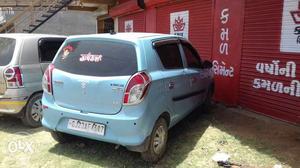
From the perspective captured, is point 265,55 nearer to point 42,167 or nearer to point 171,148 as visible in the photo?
point 171,148

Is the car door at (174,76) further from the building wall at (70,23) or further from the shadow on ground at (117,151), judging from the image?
the building wall at (70,23)

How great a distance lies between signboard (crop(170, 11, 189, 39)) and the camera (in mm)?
9531

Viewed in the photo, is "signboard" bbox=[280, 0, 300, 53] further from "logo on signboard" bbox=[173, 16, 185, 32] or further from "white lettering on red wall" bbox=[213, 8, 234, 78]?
"logo on signboard" bbox=[173, 16, 185, 32]

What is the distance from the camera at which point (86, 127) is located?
14.4 ft

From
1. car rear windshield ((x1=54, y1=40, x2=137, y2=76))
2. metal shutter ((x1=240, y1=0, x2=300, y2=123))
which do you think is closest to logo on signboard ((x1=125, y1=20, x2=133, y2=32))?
metal shutter ((x1=240, y1=0, x2=300, y2=123))

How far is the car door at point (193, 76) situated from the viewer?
5.73 meters

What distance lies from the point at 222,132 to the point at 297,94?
1502 mm

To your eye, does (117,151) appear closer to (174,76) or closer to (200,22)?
(174,76)

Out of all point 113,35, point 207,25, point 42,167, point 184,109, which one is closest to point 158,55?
point 113,35

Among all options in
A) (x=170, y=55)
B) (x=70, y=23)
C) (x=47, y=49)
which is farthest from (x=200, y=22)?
(x=70, y=23)

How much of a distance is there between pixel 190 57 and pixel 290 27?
1.84 meters

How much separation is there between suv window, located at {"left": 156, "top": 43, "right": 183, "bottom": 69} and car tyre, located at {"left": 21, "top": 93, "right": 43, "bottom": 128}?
8.78ft

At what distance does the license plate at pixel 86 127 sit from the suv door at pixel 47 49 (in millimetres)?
2232

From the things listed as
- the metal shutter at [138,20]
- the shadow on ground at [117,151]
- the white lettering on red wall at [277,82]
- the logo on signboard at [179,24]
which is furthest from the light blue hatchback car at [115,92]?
the metal shutter at [138,20]
